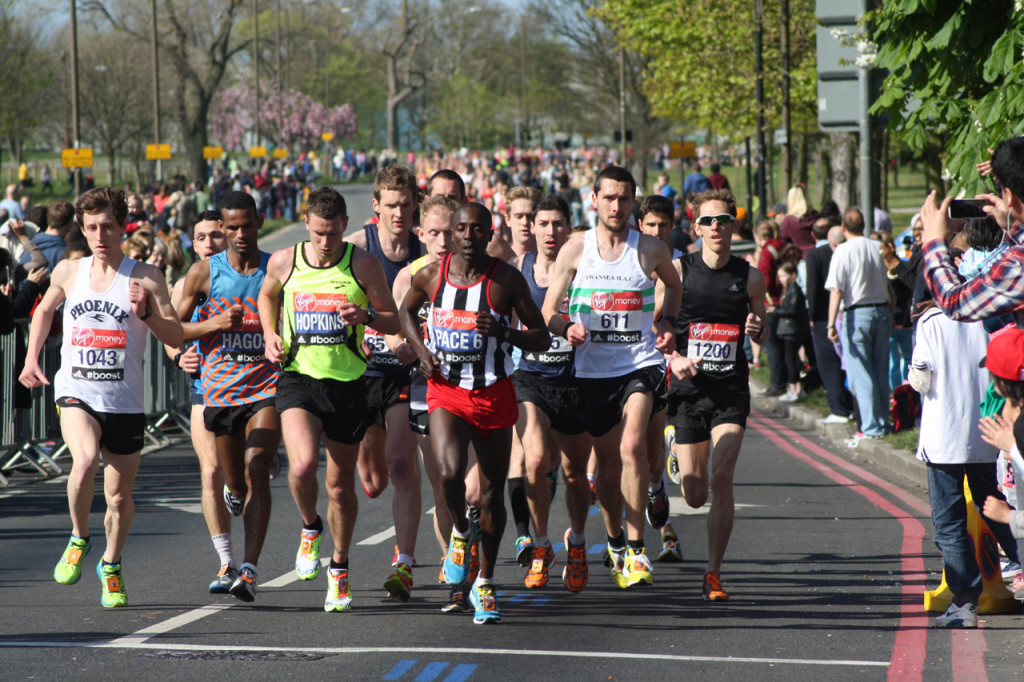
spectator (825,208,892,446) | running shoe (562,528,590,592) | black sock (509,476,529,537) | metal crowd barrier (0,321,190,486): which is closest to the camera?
running shoe (562,528,590,592)

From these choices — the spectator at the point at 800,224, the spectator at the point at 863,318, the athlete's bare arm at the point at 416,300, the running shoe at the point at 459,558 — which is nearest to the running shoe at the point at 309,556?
the running shoe at the point at 459,558

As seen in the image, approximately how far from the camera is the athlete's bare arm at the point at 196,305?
24.5 feet

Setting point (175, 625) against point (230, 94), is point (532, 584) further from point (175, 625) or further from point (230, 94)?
point (230, 94)

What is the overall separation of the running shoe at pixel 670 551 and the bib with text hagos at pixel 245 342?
2.80 meters

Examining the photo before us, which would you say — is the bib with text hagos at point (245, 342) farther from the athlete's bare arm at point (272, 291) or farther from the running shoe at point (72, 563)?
the running shoe at point (72, 563)

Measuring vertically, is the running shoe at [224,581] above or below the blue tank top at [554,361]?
below

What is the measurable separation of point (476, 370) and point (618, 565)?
1.67 m

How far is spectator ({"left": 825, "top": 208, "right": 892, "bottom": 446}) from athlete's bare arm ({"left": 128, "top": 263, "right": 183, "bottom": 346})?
772 cm

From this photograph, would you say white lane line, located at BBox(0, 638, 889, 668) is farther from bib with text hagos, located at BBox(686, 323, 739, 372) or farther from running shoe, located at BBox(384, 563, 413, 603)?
bib with text hagos, located at BBox(686, 323, 739, 372)

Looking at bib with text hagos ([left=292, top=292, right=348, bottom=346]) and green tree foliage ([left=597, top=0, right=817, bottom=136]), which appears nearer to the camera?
bib with text hagos ([left=292, top=292, right=348, bottom=346])

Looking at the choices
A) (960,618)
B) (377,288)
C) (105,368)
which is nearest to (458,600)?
(377,288)

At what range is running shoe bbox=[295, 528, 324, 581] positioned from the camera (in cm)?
733

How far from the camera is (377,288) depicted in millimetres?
7398

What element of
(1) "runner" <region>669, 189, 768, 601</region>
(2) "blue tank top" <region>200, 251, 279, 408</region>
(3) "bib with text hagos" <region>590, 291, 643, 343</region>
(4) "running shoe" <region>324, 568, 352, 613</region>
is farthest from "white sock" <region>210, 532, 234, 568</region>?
(1) "runner" <region>669, 189, 768, 601</region>
